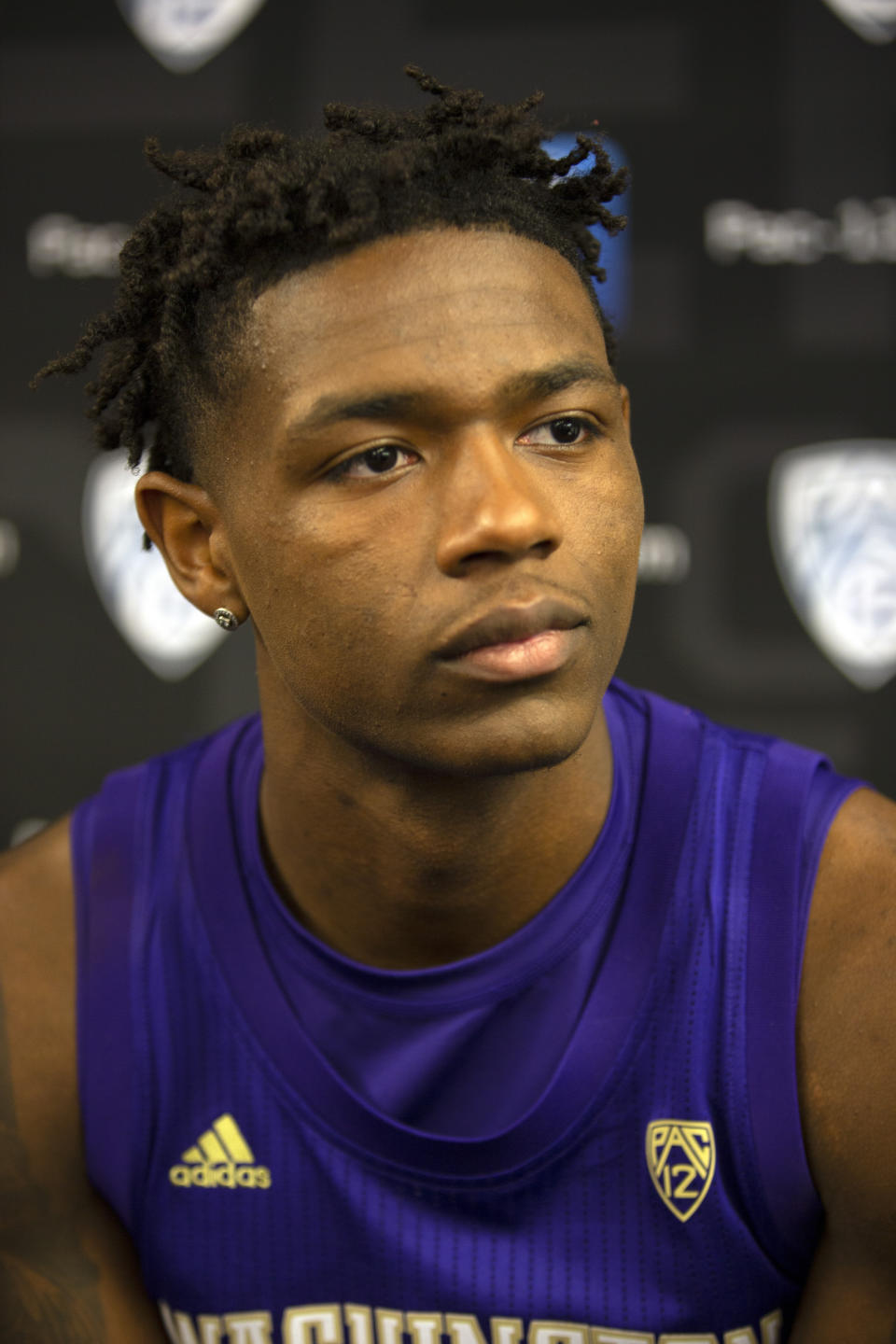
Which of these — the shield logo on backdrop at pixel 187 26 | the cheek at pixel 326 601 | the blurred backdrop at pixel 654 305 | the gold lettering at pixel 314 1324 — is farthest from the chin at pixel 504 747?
the shield logo on backdrop at pixel 187 26

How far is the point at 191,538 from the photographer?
1.43 metres

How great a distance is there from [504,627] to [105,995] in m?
0.67

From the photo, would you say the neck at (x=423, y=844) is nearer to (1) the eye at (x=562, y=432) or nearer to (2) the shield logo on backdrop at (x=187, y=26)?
(1) the eye at (x=562, y=432)

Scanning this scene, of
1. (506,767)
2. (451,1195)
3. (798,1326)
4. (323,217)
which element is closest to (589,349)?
(323,217)

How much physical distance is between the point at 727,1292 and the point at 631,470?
2.67 feet

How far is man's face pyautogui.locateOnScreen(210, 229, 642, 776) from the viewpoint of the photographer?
1132 mm

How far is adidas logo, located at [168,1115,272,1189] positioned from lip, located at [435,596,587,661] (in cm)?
61

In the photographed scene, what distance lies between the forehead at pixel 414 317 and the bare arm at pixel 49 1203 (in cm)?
74

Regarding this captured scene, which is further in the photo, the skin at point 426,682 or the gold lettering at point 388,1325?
the gold lettering at point 388,1325

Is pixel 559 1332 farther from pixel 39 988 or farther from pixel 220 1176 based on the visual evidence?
pixel 39 988

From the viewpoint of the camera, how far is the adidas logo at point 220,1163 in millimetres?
1382

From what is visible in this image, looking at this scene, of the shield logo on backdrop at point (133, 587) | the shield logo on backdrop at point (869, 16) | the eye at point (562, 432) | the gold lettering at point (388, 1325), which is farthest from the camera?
the shield logo on backdrop at point (133, 587)

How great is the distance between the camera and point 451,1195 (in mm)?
1310

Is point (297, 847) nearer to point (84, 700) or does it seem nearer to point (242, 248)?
point (242, 248)
